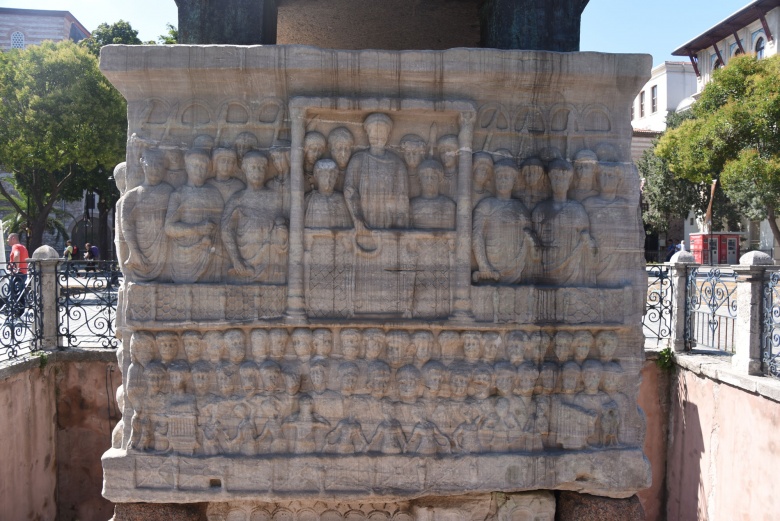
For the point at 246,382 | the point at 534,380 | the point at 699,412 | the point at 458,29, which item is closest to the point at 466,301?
the point at 534,380

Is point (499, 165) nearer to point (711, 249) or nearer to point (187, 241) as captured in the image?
point (187, 241)

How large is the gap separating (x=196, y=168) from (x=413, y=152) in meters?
1.39

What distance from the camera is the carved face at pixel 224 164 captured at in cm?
351

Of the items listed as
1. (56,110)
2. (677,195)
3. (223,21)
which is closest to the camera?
(223,21)

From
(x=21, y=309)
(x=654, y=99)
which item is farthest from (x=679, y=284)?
(x=654, y=99)

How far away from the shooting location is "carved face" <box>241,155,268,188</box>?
3498mm

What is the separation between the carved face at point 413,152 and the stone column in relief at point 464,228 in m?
0.26

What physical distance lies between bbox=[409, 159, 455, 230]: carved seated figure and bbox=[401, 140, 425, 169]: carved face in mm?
57

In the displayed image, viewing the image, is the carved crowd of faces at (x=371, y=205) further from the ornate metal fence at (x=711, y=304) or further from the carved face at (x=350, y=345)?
the ornate metal fence at (x=711, y=304)

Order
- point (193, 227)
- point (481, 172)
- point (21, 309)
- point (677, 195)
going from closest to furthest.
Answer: point (193, 227) → point (481, 172) → point (21, 309) → point (677, 195)

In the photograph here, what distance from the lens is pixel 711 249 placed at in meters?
22.9

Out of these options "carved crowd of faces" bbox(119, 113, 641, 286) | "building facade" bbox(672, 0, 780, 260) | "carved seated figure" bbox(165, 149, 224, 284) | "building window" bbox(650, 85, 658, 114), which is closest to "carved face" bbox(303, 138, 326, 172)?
"carved crowd of faces" bbox(119, 113, 641, 286)

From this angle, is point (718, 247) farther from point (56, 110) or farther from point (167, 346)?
point (167, 346)

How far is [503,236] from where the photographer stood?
3.56 metres
